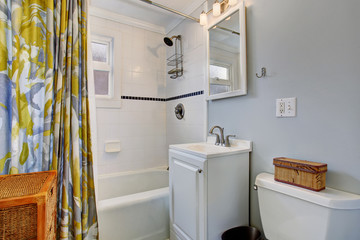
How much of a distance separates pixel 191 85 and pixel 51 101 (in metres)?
1.40

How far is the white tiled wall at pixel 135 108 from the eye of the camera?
2.30m

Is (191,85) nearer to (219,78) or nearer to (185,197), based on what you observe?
(219,78)

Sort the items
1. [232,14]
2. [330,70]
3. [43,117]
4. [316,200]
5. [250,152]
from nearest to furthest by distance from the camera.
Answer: [316,200]
[330,70]
[43,117]
[250,152]
[232,14]

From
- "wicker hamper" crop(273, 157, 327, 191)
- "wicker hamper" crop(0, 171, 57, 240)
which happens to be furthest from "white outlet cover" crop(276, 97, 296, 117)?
"wicker hamper" crop(0, 171, 57, 240)

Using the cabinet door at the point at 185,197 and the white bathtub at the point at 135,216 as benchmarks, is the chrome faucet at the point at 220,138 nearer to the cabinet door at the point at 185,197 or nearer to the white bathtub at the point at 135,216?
the cabinet door at the point at 185,197

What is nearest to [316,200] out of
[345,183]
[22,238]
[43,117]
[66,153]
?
[345,183]

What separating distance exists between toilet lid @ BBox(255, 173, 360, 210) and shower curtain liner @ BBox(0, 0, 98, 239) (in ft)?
4.08

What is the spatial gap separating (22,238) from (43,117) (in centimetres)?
71

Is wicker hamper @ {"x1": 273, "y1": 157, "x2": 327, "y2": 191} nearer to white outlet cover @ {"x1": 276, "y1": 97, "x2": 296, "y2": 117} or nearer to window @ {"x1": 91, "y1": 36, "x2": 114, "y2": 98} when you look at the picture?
white outlet cover @ {"x1": 276, "y1": 97, "x2": 296, "y2": 117}

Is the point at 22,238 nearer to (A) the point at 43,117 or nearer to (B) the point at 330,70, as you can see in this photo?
(A) the point at 43,117

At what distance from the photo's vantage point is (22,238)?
609 mm

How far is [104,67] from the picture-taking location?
2330 mm

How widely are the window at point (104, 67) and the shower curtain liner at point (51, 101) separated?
1073 millimetres

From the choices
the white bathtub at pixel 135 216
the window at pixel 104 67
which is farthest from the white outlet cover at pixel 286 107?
the window at pixel 104 67
